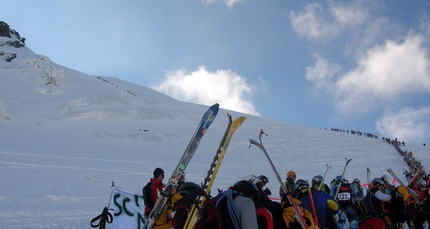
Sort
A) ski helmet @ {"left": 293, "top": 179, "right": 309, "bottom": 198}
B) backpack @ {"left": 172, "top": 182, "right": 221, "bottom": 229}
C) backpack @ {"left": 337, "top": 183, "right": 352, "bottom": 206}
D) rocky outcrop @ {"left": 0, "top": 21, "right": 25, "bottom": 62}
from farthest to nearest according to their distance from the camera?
rocky outcrop @ {"left": 0, "top": 21, "right": 25, "bottom": 62}, backpack @ {"left": 337, "top": 183, "right": 352, "bottom": 206}, ski helmet @ {"left": 293, "top": 179, "right": 309, "bottom": 198}, backpack @ {"left": 172, "top": 182, "right": 221, "bottom": 229}

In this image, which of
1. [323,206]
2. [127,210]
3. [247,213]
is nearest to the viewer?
[247,213]

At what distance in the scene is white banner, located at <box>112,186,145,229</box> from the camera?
6434 millimetres

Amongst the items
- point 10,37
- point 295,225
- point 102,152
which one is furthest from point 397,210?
point 10,37

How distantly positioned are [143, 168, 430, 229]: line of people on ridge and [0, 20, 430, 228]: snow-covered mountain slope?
4632 mm

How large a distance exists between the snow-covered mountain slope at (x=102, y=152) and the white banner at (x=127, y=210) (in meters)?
1.58

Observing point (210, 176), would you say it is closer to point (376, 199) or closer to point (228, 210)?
point (228, 210)

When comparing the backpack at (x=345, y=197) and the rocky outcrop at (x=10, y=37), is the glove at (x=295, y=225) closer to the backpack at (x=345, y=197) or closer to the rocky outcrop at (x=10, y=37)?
the backpack at (x=345, y=197)

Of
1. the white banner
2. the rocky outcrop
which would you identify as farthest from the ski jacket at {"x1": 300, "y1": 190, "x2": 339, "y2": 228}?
the rocky outcrop

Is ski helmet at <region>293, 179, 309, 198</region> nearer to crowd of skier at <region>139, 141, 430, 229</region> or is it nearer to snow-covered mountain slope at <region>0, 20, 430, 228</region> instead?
crowd of skier at <region>139, 141, 430, 229</region>

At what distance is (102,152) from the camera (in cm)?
2277

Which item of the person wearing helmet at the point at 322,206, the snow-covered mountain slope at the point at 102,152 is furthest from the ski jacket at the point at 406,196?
the snow-covered mountain slope at the point at 102,152

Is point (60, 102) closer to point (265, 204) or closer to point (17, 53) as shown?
point (17, 53)

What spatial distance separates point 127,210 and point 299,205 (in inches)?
154

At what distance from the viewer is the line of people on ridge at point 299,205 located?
10.8 ft
